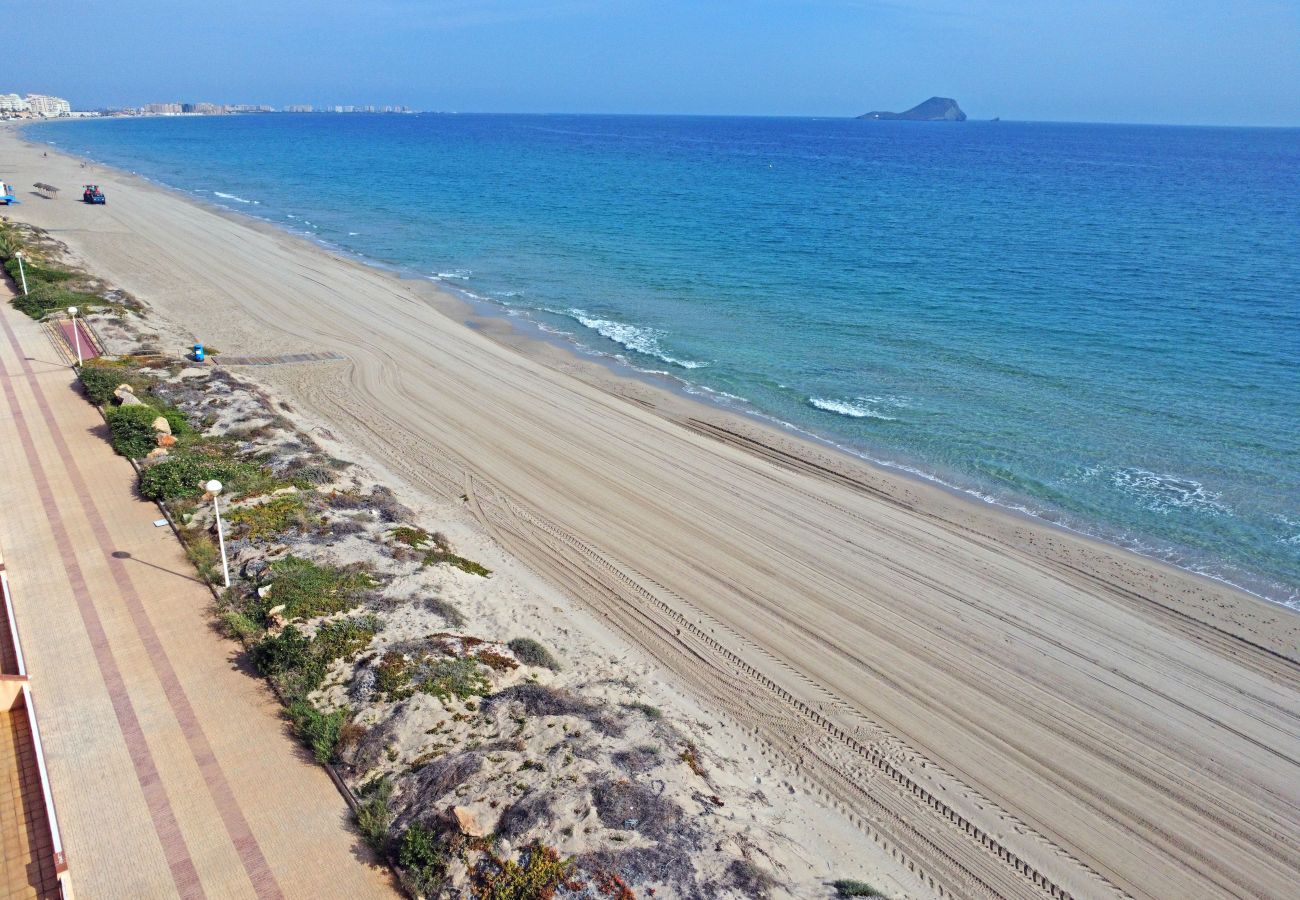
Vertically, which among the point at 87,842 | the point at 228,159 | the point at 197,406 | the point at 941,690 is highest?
the point at 228,159

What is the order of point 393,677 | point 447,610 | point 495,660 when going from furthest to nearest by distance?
1. point 447,610
2. point 495,660
3. point 393,677

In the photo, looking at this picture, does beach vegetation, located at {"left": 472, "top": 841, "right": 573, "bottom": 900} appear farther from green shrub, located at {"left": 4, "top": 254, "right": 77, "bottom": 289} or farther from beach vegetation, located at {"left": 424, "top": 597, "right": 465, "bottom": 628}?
green shrub, located at {"left": 4, "top": 254, "right": 77, "bottom": 289}

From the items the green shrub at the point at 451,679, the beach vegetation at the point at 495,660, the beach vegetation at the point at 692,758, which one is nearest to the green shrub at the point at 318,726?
the green shrub at the point at 451,679

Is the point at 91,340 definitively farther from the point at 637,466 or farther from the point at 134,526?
the point at 637,466

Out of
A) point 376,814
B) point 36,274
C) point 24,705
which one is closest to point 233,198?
point 36,274

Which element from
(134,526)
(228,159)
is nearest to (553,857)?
(134,526)

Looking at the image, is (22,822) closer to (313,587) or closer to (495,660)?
(313,587)

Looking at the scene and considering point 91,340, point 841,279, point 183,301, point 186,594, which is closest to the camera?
point 186,594

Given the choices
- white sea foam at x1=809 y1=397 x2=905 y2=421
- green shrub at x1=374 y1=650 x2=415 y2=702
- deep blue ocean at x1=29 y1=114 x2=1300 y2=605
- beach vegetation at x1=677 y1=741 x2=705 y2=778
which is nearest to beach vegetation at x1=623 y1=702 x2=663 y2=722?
beach vegetation at x1=677 y1=741 x2=705 y2=778
